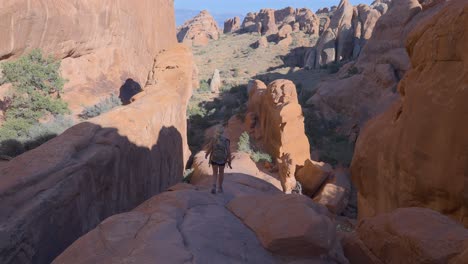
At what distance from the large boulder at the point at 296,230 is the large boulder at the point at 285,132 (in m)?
→ 8.35

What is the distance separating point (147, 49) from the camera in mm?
23578

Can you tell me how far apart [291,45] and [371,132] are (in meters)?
47.1

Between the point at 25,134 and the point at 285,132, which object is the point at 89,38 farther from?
the point at 285,132

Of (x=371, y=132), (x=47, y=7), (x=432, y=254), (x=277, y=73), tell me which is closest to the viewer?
(x=432, y=254)

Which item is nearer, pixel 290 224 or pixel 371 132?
pixel 290 224

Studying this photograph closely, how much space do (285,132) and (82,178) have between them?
9861 millimetres

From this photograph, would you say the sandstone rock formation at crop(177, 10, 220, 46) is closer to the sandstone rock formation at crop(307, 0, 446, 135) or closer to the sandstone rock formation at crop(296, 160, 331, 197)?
the sandstone rock formation at crop(307, 0, 446, 135)

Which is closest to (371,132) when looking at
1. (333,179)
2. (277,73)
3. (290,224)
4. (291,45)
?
(290,224)

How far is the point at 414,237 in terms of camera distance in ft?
12.9

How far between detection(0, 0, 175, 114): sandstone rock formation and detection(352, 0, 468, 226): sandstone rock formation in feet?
45.7

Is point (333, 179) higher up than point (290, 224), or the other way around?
point (290, 224)

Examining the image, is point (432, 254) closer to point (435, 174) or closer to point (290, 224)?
point (290, 224)

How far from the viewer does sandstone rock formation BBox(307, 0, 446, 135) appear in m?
21.2

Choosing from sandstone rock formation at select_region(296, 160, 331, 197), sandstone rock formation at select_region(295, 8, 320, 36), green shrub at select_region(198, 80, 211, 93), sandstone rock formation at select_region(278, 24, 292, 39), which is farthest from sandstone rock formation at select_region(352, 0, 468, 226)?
sandstone rock formation at select_region(295, 8, 320, 36)
